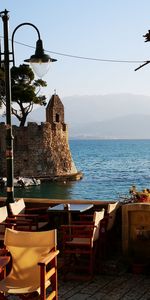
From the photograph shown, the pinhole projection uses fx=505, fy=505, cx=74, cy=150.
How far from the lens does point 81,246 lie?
7629 millimetres

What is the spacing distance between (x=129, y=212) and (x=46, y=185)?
158ft

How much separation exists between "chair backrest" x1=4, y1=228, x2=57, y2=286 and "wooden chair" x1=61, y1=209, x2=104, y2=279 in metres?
1.77

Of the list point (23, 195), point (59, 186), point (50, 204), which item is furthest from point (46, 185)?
point (50, 204)

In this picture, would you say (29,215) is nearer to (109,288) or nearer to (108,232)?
(108,232)

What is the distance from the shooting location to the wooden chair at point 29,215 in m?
8.37

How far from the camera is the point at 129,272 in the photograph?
756cm

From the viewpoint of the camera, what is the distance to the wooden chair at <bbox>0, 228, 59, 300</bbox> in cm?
536

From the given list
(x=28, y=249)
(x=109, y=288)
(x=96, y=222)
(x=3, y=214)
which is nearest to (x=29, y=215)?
(x=3, y=214)

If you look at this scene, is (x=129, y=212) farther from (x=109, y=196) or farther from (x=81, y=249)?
(x=109, y=196)

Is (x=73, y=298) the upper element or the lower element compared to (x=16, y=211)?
lower

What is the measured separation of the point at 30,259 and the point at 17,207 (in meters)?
3.21

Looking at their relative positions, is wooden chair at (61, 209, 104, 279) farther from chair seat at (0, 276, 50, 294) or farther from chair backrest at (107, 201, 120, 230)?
chair seat at (0, 276, 50, 294)

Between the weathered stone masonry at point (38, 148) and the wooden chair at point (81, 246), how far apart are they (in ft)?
163

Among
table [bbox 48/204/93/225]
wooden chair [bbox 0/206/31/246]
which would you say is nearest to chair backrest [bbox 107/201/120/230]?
table [bbox 48/204/93/225]
